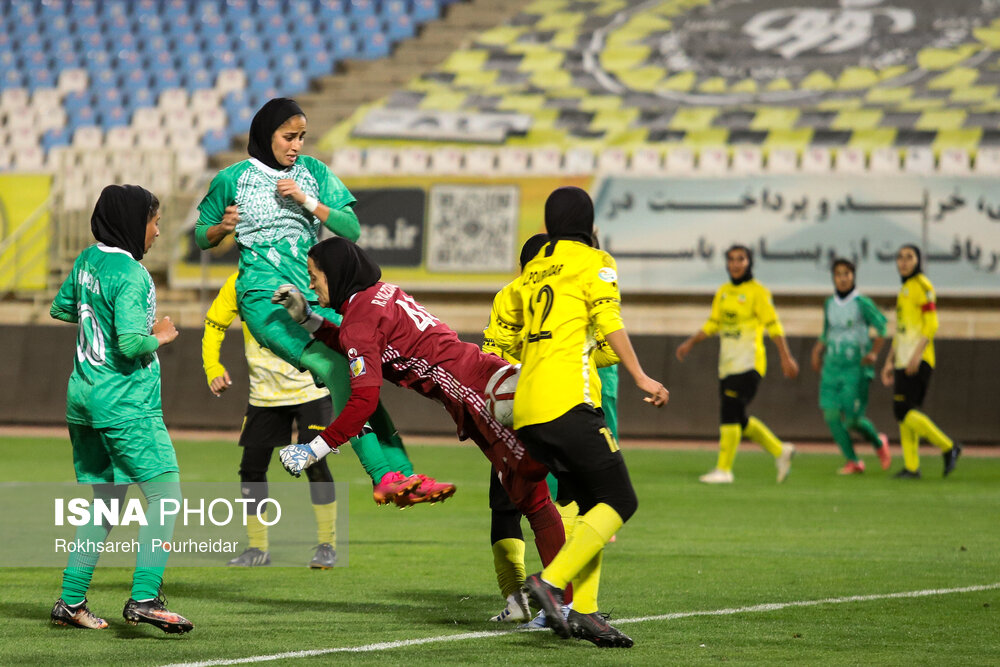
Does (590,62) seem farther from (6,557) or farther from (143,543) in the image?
(143,543)

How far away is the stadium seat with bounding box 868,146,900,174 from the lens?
25031 mm

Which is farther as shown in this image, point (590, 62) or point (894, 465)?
point (590, 62)

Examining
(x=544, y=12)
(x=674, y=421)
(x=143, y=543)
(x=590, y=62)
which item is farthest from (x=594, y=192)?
(x=143, y=543)

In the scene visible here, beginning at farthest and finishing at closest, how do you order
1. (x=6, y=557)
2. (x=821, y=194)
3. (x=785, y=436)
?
(x=821, y=194), (x=785, y=436), (x=6, y=557)

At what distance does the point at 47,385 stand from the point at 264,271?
51.1ft

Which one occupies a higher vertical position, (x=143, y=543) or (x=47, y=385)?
(x=143, y=543)

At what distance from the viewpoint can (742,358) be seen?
1485 centimetres

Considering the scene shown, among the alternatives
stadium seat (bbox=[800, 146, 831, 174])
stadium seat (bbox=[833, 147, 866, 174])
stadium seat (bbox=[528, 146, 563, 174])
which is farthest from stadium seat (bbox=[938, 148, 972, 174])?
stadium seat (bbox=[528, 146, 563, 174])

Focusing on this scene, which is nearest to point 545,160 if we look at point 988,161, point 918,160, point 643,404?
point 918,160

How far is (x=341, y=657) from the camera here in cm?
588

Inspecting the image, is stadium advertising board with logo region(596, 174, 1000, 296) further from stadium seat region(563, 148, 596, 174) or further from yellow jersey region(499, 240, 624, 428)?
yellow jersey region(499, 240, 624, 428)

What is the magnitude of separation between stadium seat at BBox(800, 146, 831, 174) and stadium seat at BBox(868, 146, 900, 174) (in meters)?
0.73

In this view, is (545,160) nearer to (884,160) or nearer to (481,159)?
(481,159)

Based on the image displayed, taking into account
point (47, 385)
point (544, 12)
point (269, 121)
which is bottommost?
point (47, 385)
